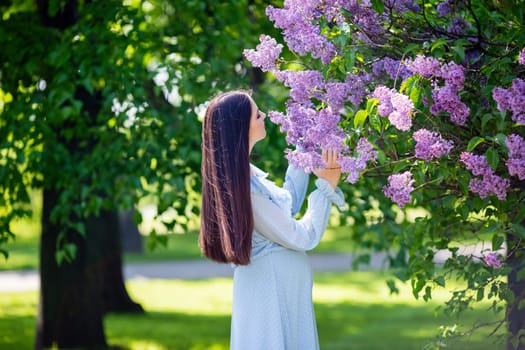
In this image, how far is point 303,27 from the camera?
3.71 m

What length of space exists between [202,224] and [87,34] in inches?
120

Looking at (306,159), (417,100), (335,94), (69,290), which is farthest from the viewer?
(69,290)

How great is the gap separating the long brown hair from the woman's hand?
0.31 m

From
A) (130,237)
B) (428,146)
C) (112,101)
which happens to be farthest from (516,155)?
(130,237)

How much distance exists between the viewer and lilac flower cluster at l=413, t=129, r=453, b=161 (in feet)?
10.9

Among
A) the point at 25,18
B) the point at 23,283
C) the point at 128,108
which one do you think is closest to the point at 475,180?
the point at 128,108

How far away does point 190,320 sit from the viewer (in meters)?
11.8

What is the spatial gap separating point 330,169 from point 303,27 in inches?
23.8

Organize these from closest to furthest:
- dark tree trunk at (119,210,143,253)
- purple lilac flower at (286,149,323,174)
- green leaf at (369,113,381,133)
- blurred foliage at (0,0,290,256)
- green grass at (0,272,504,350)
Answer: green leaf at (369,113,381,133) < purple lilac flower at (286,149,323,174) < blurred foliage at (0,0,290,256) < green grass at (0,272,504,350) < dark tree trunk at (119,210,143,253)

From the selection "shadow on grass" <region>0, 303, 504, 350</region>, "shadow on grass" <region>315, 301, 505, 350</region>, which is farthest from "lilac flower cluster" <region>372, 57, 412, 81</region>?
"shadow on grass" <region>0, 303, 504, 350</region>

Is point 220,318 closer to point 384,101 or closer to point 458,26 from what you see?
point 458,26

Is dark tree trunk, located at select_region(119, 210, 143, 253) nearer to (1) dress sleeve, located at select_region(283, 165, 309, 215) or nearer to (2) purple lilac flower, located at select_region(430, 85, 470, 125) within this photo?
(1) dress sleeve, located at select_region(283, 165, 309, 215)

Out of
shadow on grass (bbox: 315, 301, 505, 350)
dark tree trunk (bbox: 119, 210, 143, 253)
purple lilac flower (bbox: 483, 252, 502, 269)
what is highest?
purple lilac flower (bbox: 483, 252, 502, 269)

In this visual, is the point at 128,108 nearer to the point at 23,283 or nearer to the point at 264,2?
the point at 264,2
